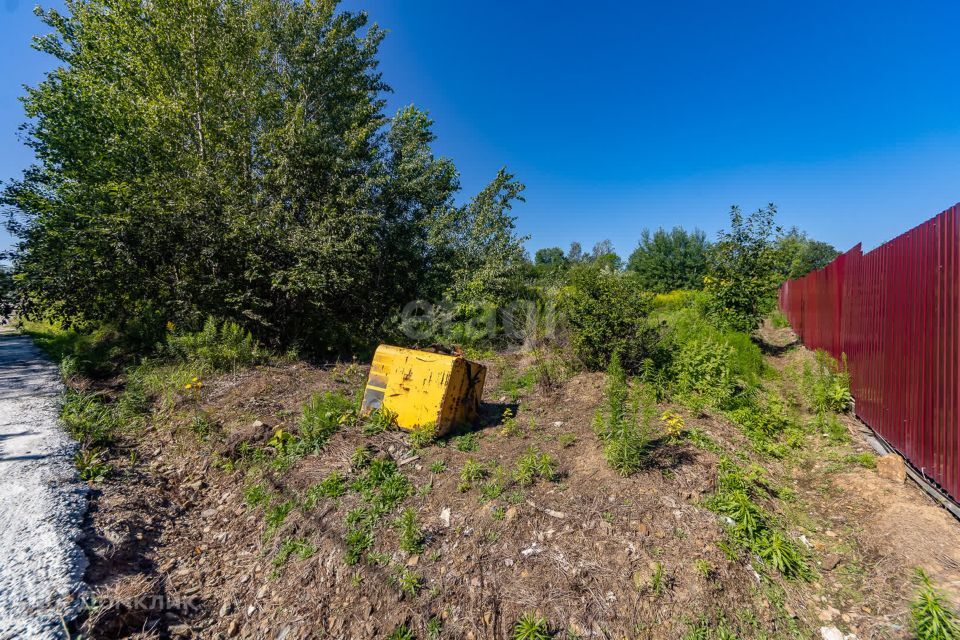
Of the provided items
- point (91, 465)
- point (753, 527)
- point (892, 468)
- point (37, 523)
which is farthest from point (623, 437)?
point (91, 465)

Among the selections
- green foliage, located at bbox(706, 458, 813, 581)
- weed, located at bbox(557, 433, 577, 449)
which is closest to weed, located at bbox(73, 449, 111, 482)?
weed, located at bbox(557, 433, 577, 449)

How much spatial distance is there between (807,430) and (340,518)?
5.36 m

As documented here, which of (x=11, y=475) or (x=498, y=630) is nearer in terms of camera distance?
(x=498, y=630)

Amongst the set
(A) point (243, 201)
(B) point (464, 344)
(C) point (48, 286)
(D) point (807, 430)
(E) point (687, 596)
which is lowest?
(E) point (687, 596)

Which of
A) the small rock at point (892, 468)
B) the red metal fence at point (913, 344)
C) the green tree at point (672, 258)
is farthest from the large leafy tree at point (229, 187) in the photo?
the green tree at point (672, 258)

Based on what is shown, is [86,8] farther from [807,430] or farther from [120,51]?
[807,430]

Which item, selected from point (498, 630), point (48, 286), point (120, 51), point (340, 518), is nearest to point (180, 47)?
point (120, 51)

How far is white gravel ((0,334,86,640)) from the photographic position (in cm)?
222

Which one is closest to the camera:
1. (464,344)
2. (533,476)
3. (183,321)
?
(533,476)

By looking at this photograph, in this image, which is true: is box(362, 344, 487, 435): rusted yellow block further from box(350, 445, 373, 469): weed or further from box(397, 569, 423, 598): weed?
box(397, 569, 423, 598): weed

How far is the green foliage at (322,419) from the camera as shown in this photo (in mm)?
4434

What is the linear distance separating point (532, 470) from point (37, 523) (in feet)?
13.1

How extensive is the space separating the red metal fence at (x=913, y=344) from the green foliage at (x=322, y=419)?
5.58m

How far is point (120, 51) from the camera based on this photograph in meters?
9.89
